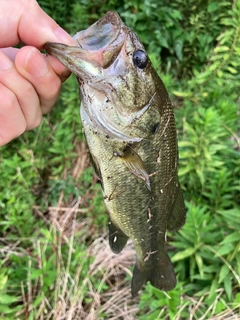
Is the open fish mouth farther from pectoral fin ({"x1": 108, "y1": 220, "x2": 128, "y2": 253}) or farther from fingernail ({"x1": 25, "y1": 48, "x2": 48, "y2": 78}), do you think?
pectoral fin ({"x1": 108, "y1": 220, "x2": 128, "y2": 253})

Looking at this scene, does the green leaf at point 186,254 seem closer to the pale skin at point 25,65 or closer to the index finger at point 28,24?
the pale skin at point 25,65

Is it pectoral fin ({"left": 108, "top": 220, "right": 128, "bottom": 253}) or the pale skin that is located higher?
the pale skin

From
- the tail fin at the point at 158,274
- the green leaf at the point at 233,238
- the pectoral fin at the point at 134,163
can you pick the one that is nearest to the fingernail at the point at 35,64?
the pectoral fin at the point at 134,163

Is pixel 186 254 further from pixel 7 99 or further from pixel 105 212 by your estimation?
pixel 7 99

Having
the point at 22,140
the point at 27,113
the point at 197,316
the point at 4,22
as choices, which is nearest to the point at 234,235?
the point at 197,316

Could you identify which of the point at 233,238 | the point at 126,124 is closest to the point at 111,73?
the point at 126,124

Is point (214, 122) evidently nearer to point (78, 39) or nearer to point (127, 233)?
point (127, 233)

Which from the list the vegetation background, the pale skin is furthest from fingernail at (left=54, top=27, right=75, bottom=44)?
the vegetation background
